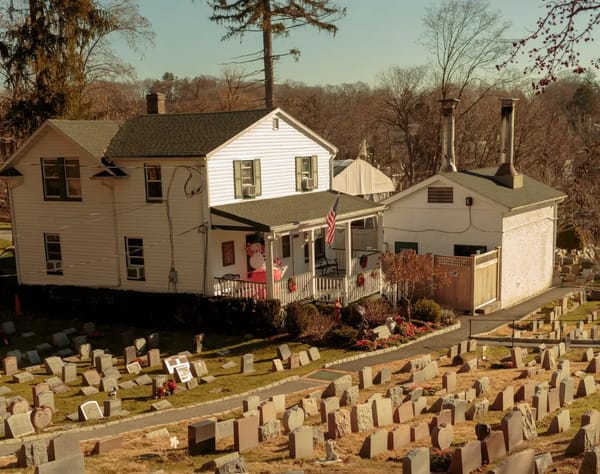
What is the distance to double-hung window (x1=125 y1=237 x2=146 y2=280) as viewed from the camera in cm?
2622

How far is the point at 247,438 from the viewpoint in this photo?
41.3 feet

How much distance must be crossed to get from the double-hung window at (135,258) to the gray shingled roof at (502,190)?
527 inches

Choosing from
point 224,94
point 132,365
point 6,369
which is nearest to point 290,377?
point 132,365

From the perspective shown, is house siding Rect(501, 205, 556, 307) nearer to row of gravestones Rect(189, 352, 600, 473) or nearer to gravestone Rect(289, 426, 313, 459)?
row of gravestones Rect(189, 352, 600, 473)

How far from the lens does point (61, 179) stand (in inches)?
1076

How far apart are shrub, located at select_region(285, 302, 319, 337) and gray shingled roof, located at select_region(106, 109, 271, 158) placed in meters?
6.44

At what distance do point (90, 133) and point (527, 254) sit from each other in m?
20.3

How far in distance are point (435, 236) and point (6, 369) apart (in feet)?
59.6

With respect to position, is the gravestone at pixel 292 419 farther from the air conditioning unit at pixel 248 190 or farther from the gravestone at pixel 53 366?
the air conditioning unit at pixel 248 190

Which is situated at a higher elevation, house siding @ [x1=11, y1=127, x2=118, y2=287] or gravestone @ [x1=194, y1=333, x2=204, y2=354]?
house siding @ [x1=11, y1=127, x2=118, y2=287]

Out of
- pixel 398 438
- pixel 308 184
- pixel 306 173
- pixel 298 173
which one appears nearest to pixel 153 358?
pixel 398 438

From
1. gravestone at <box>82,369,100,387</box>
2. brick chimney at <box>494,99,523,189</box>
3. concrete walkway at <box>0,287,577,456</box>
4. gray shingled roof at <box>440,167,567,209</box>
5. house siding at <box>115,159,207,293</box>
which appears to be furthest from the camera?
brick chimney at <box>494,99,523,189</box>

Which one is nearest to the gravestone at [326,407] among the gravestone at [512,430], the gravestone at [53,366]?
the gravestone at [512,430]

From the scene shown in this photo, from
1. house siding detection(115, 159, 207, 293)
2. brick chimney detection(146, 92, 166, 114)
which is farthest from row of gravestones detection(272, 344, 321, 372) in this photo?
brick chimney detection(146, 92, 166, 114)
